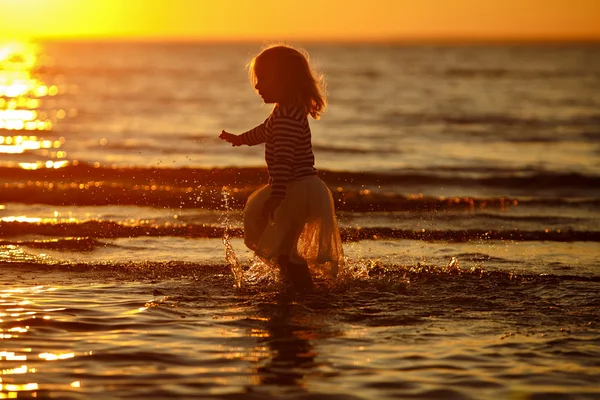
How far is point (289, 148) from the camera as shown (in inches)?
292

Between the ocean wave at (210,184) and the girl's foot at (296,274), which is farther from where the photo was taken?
the ocean wave at (210,184)

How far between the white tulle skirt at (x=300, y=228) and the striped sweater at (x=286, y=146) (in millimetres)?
147

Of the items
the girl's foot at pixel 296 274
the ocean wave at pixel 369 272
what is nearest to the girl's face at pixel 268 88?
the girl's foot at pixel 296 274

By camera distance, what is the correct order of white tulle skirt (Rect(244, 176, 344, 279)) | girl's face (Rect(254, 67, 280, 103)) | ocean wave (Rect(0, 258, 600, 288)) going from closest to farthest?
girl's face (Rect(254, 67, 280, 103)) → white tulle skirt (Rect(244, 176, 344, 279)) → ocean wave (Rect(0, 258, 600, 288))

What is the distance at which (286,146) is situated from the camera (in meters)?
7.41

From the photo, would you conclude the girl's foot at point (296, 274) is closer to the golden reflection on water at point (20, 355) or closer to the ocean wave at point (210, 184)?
the golden reflection on water at point (20, 355)

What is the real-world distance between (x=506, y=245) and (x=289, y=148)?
461 centimetres

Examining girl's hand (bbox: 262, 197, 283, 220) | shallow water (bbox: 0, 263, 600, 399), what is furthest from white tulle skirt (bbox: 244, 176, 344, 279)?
shallow water (bbox: 0, 263, 600, 399)

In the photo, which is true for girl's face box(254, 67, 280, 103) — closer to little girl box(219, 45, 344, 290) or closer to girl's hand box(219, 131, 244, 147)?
little girl box(219, 45, 344, 290)

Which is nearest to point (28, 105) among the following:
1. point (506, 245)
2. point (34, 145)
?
point (34, 145)

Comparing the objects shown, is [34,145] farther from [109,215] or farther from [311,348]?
[311,348]

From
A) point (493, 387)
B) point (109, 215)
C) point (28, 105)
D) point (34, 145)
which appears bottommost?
point (493, 387)

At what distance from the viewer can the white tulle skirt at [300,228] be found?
25.3 ft

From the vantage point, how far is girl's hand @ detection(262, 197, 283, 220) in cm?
743
